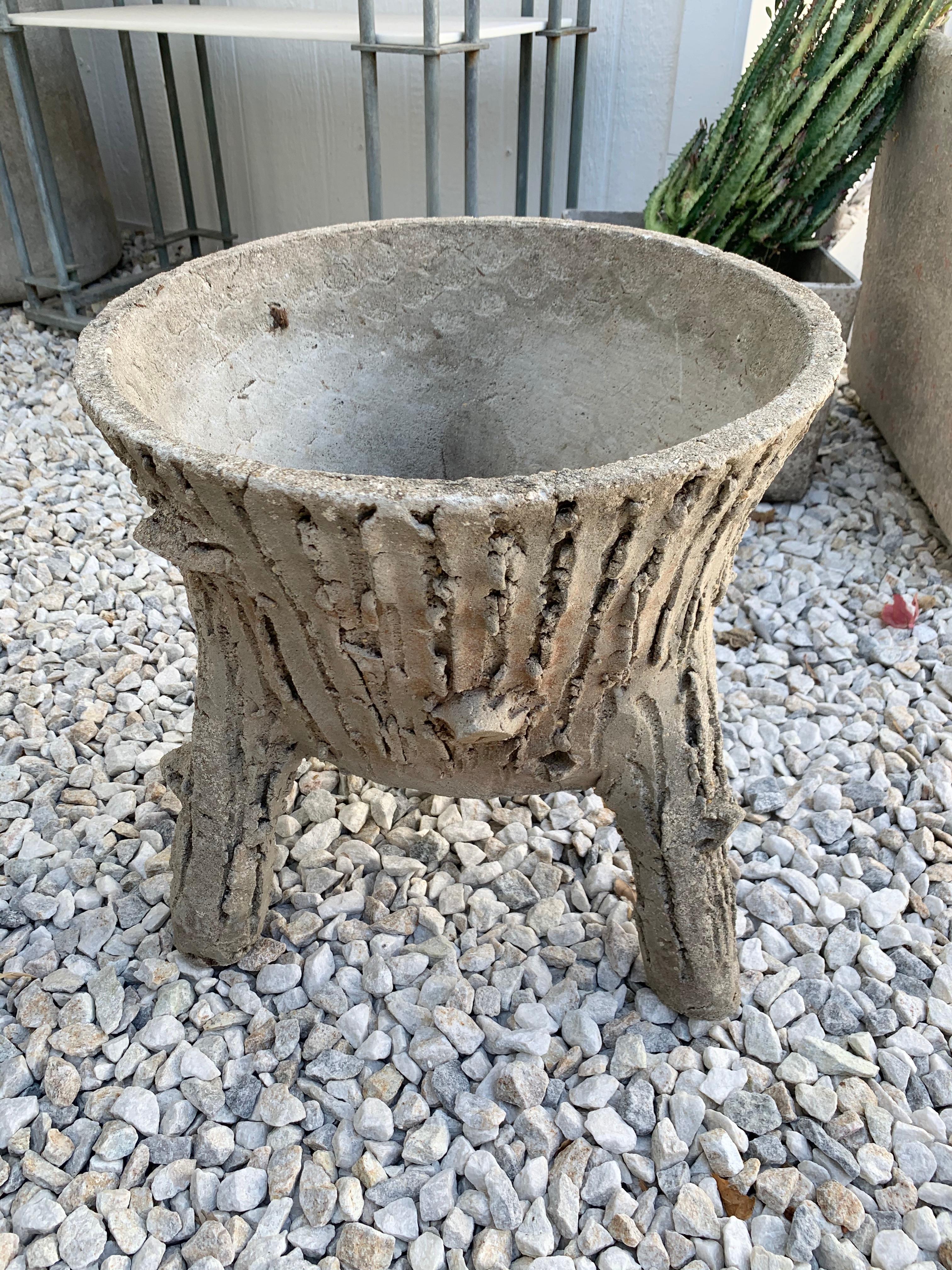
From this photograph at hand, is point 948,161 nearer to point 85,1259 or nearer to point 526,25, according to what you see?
point 526,25

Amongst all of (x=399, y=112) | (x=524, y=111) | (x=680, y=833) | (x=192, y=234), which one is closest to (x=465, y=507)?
(x=680, y=833)

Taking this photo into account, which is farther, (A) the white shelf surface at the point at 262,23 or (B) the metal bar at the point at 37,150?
(B) the metal bar at the point at 37,150

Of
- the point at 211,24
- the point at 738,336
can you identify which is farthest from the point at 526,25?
the point at 738,336

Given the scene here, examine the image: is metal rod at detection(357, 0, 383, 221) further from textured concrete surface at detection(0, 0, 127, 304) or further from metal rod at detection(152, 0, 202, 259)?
textured concrete surface at detection(0, 0, 127, 304)

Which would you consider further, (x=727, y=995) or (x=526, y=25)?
(x=526, y=25)

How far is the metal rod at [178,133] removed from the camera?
3375mm

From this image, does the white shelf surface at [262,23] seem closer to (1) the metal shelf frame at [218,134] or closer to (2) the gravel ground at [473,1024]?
(1) the metal shelf frame at [218,134]

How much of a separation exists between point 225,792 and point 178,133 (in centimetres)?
307

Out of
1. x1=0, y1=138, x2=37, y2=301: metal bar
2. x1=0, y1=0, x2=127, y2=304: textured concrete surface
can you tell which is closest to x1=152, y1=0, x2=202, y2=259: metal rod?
x1=0, y1=0, x2=127, y2=304: textured concrete surface

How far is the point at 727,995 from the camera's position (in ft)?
4.31

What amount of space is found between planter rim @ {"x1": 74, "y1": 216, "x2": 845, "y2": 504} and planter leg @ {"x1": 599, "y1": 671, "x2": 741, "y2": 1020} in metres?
0.31

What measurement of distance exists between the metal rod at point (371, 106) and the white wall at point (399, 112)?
56 cm

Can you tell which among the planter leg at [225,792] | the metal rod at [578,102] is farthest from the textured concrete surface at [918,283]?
the planter leg at [225,792]

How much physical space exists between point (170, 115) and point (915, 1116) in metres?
3.84
